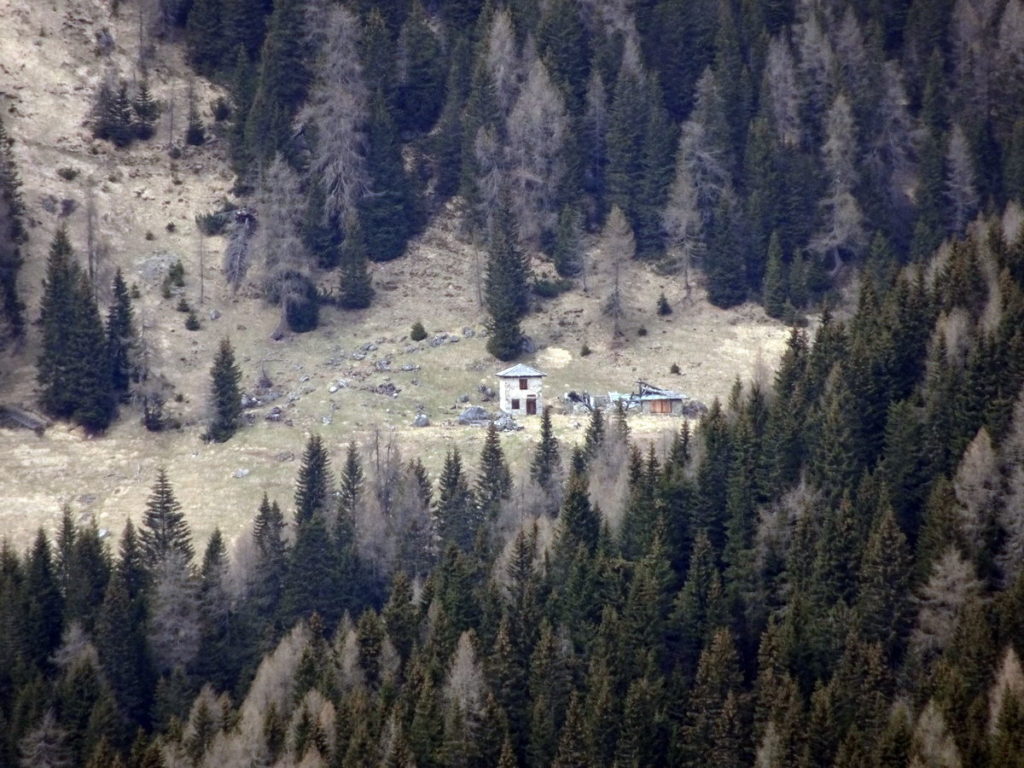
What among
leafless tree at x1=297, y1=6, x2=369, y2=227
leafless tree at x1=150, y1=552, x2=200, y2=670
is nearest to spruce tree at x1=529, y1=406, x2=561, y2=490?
leafless tree at x1=150, y1=552, x2=200, y2=670

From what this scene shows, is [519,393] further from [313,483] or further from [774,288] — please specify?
[774,288]

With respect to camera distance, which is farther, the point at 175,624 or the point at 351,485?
the point at 351,485

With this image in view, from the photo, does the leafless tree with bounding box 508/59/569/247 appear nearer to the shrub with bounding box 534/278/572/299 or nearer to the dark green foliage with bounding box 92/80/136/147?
the shrub with bounding box 534/278/572/299

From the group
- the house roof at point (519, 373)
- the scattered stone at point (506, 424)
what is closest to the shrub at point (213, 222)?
the house roof at point (519, 373)

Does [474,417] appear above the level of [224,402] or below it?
below

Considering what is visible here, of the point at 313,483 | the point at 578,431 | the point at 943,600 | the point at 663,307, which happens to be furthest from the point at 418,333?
the point at 943,600
